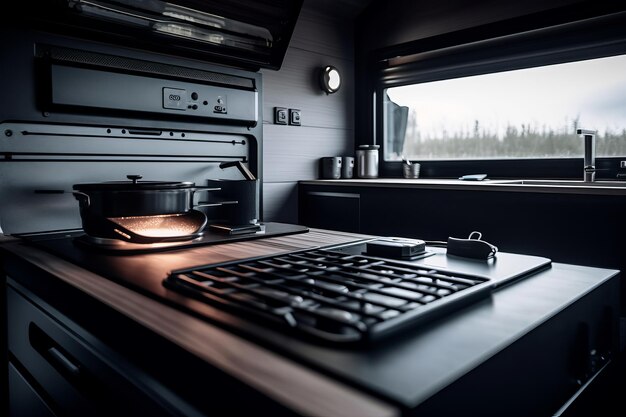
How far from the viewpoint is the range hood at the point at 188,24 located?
52.2 inches

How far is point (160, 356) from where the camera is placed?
1.83 feet

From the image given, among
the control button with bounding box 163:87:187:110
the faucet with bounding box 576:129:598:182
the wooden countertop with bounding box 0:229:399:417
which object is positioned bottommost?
the wooden countertop with bounding box 0:229:399:417

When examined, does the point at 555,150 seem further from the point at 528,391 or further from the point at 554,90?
the point at 528,391

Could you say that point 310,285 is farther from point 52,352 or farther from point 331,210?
point 331,210

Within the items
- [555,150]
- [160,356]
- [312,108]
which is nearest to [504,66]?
[555,150]

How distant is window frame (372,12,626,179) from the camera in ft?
7.65

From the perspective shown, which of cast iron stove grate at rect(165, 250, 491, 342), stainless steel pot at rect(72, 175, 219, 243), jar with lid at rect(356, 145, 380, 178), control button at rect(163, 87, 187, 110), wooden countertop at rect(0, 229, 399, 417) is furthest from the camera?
jar with lid at rect(356, 145, 380, 178)

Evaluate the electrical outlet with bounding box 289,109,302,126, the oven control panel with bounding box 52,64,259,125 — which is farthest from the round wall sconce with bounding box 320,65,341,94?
the oven control panel with bounding box 52,64,259,125

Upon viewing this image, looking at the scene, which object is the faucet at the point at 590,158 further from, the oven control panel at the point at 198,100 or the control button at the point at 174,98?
the control button at the point at 174,98

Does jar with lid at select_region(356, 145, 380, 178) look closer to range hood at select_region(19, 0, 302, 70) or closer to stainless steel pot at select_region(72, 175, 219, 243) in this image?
range hood at select_region(19, 0, 302, 70)

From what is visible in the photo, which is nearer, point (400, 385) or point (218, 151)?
point (400, 385)

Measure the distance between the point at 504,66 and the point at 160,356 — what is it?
8.65ft

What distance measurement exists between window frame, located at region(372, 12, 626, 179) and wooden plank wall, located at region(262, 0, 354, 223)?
9.9 inches

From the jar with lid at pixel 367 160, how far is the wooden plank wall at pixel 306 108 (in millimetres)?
172
